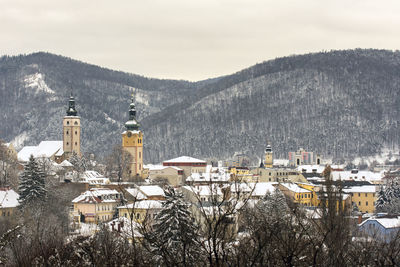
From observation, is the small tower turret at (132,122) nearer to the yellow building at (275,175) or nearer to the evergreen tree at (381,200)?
the yellow building at (275,175)

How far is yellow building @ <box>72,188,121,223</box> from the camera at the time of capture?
87688 millimetres

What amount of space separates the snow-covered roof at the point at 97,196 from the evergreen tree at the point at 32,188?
22.8 ft

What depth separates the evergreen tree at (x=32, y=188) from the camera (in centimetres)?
8150

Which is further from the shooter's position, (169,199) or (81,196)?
(81,196)

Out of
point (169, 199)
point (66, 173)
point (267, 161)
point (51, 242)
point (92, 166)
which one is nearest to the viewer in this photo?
point (51, 242)

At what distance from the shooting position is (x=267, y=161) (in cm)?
17000

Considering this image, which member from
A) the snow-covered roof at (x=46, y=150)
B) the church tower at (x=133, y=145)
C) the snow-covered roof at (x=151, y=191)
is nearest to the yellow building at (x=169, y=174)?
the church tower at (x=133, y=145)

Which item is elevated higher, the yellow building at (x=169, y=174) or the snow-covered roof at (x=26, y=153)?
the snow-covered roof at (x=26, y=153)

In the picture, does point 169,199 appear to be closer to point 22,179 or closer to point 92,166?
point 22,179

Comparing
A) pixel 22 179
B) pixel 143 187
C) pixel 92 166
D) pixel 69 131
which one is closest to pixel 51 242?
pixel 22 179

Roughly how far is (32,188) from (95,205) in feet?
29.3

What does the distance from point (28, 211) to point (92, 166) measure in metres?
62.5

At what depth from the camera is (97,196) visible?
9288 centimetres

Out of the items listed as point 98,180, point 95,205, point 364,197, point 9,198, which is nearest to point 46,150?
point 98,180
